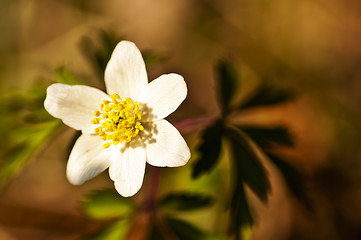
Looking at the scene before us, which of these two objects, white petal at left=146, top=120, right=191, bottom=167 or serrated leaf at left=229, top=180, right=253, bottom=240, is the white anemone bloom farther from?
serrated leaf at left=229, top=180, right=253, bottom=240

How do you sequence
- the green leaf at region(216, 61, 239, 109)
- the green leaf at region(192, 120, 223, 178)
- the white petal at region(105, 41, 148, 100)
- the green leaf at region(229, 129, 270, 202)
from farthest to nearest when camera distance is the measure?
the green leaf at region(216, 61, 239, 109) → the green leaf at region(229, 129, 270, 202) → the green leaf at region(192, 120, 223, 178) → the white petal at region(105, 41, 148, 100)

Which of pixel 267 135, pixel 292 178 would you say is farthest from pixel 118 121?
pixel 292 178

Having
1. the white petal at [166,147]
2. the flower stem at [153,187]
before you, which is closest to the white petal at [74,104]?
the white petal at [166,147]

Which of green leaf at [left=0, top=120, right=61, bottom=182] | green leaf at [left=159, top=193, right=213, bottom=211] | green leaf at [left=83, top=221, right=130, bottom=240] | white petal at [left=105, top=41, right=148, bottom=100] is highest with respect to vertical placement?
white petal at [left=105, top=41, right=148, bottom=100]

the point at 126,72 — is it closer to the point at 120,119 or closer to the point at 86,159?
the point at 120,119

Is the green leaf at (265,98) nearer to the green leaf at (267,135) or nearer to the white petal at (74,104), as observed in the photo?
the green leaf at (267,135)

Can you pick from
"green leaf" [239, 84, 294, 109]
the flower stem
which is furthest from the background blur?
"green leaf" [239, 84, 294, 109]
